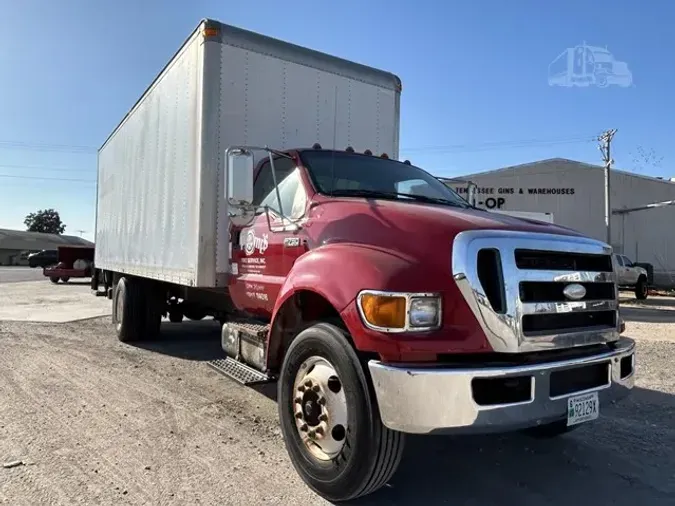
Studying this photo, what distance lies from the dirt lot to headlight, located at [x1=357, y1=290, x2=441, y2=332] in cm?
114

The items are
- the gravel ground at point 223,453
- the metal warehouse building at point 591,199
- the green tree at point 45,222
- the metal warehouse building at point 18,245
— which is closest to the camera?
the gravel ground at point 223,453

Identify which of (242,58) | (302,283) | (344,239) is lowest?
(302,283)

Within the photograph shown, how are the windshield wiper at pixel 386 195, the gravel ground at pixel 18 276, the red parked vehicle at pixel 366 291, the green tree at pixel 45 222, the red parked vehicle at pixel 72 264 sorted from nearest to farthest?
1. the red parked vehicle at pixel 366 291
2. the windshield wiper at pixel 386 195
3. the red parked vehicle at pixel 72 264
4. the gravel ground at pixel 18 276
5. the green tree at pixel 45 222

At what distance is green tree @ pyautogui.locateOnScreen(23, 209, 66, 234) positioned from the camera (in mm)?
97500

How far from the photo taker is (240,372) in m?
4.62

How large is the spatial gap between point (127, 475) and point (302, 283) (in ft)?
5.55

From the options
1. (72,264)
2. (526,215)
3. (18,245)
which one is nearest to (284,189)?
(526,215)

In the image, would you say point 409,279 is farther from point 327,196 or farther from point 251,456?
point 251,456

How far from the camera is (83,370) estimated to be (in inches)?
255

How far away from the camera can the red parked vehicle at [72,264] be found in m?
23.9

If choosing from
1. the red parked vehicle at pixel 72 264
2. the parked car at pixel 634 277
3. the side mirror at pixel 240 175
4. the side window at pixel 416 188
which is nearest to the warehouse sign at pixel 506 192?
the parked car at pixel 634 277

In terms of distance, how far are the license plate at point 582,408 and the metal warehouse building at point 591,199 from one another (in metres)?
30.4

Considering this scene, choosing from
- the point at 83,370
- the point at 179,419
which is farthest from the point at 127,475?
the point at 83,370

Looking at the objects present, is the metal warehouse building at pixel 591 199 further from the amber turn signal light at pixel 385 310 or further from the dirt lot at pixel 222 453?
the amber turn signal light at pixel 385 310
